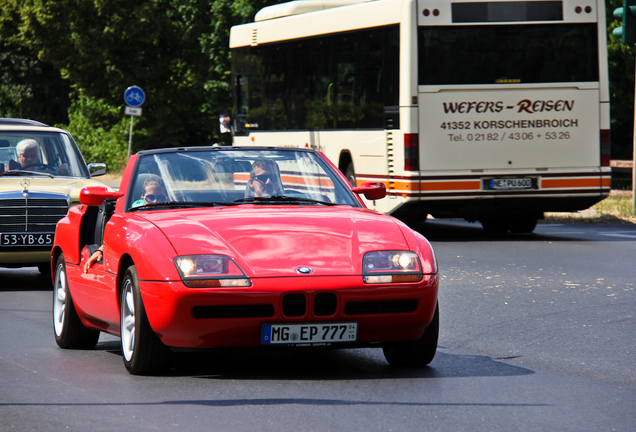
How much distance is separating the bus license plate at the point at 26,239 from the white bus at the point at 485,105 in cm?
667

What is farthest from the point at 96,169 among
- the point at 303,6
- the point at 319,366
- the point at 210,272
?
the point at 303,6

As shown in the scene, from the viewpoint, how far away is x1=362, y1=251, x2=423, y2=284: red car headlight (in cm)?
668

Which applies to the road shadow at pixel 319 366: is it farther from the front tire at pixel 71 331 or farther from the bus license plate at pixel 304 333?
the front tire at pixel 71 331

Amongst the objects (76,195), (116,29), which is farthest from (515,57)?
(116,29)

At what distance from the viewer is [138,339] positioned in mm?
6793

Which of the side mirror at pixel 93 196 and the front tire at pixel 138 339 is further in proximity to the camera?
the side mirror at pixel 93 196

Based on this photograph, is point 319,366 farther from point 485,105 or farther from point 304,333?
point 485,105

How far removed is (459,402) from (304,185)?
2221mm

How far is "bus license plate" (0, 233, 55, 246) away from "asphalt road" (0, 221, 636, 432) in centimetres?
134

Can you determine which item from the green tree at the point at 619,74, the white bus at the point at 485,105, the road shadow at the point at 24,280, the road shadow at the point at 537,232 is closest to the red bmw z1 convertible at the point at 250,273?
the road shadow at the point at 24,280

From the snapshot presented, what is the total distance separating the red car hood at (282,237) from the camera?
664 centimetres

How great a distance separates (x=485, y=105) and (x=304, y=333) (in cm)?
1182

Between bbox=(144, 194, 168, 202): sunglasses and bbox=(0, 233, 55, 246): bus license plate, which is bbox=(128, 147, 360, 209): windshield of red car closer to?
bbox=(144, 194, 168, 202): sunglasses

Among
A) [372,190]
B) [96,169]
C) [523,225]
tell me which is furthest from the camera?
[523,225]
